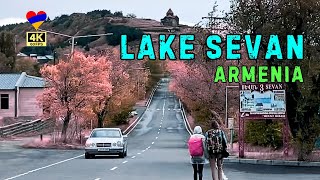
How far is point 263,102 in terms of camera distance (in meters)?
31.6

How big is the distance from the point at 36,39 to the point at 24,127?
8513mm

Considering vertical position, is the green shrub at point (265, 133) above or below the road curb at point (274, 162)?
above

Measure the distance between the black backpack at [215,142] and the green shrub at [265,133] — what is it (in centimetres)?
1909

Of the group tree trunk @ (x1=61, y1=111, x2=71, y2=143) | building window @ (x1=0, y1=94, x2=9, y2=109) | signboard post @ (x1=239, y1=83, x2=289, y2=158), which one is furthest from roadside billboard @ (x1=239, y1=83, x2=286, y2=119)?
building window @ (x1=0, y1=94, x2=9, y2=109)

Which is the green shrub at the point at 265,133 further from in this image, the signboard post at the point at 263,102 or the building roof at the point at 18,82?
the building roof at the point at 18,82

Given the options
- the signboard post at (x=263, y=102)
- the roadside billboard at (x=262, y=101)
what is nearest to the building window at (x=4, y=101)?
the signboard post at (x=263, y=102)

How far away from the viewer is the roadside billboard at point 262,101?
3084cm

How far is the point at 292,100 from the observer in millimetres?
31031

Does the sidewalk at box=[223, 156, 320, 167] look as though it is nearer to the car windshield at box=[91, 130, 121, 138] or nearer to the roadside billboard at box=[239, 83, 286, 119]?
the roadside billboard at box=[239, 83, 286, 119]

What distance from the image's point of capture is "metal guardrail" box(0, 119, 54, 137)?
5935 cm

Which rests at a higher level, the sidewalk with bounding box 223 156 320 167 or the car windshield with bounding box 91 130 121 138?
the car windshield with bounding box 91 130 121 138

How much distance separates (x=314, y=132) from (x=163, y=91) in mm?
146516

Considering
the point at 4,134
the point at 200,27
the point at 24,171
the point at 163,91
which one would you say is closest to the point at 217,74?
the point at 200,27

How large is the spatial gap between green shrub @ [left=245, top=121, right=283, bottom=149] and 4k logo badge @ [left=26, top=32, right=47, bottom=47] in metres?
26.4
